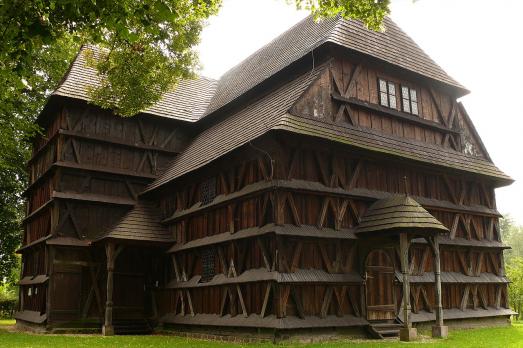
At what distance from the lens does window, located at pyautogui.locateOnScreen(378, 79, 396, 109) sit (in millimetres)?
17656

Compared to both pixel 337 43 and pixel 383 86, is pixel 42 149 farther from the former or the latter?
pixel 383 86

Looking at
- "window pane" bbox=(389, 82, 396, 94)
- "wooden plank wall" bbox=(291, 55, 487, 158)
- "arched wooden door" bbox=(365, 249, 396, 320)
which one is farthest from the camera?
"window pane" bbox=(389, 82, 396, 94)

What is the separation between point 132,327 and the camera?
62.7 ft

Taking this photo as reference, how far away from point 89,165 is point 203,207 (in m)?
6.09

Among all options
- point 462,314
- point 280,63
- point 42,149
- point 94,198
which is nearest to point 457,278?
point 462,314

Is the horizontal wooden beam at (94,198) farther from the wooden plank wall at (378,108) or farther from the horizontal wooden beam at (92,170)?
the wooden plank wall at (378,108)

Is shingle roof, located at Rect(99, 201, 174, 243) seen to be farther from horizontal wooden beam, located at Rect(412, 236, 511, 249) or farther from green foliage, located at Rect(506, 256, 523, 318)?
green foliage, located at Rect(506, 256, 523, 318)

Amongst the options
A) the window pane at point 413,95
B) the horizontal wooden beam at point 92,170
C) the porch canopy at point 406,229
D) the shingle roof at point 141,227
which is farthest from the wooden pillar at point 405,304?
the horizontal wooden beam at point 92,170

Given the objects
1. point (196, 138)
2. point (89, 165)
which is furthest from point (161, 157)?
point (89, 165)

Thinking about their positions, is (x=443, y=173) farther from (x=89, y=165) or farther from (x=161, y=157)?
(x=89, y=165)

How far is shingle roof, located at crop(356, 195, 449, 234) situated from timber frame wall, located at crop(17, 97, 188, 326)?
1003 centimetres

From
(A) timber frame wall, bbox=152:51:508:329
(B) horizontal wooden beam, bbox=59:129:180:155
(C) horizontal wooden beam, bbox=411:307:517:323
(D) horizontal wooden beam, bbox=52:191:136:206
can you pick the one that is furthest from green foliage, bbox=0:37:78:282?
(C) horizontal wooden beam, bbox=411:307:517:323

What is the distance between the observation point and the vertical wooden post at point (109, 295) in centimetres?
1775

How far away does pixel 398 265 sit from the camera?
1617cm
